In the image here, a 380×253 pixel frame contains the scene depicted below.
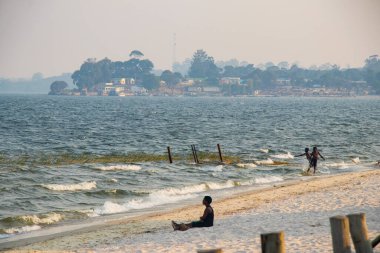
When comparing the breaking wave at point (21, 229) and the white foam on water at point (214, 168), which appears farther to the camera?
the white foam on water at point (214, 168)

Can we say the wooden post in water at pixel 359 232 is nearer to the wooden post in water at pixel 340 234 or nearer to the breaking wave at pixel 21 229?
the wooden post in water at pixel 340 234

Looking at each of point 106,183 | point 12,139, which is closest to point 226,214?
point 106,183

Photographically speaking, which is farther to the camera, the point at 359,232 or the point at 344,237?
the point at 359,232

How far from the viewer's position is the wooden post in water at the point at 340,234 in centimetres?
1003

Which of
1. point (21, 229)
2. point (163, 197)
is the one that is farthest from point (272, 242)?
point (163, 197)

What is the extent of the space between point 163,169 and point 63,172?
5.77 m

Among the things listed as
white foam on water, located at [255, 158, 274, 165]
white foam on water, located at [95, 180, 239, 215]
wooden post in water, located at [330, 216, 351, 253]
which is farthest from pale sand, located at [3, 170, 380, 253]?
white foam on water, located at [255, 158, 274, 165]

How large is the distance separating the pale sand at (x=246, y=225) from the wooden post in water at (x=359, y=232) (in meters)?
3.35

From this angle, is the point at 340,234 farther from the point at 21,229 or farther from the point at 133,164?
the point at 133,164

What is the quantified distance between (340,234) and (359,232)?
0.50 metres

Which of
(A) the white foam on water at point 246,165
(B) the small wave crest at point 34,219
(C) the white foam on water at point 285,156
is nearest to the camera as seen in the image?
(B) the small wave crest at point 34,219

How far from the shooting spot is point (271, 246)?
9266 millimetres

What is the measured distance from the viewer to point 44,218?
2436 cm

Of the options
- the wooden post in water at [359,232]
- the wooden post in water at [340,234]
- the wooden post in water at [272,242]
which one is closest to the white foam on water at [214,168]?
the wooden post in water at [359,232]
